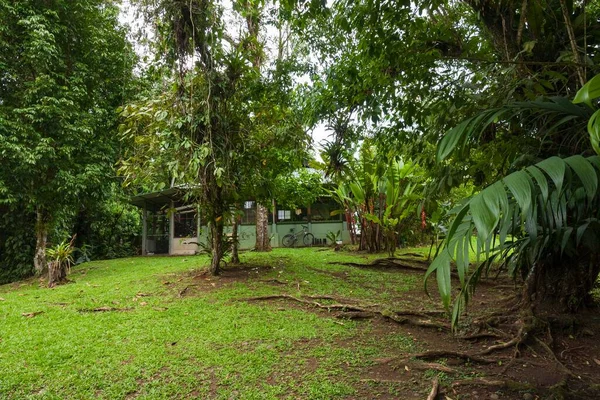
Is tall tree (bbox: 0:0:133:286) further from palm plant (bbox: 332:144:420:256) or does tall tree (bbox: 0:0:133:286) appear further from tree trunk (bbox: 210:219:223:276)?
palm plant (bbox: 332:144:420:256)

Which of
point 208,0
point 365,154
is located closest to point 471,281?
point 208,0

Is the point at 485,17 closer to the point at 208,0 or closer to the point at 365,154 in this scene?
the point at 208,0

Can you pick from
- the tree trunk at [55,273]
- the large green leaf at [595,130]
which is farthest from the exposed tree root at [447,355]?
the tree trunk at [55,273]

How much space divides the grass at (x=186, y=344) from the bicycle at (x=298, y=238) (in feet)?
26.5

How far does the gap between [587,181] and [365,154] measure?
7.53 meters

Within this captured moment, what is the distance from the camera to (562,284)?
3.32 meters

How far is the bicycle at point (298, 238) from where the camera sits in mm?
14203

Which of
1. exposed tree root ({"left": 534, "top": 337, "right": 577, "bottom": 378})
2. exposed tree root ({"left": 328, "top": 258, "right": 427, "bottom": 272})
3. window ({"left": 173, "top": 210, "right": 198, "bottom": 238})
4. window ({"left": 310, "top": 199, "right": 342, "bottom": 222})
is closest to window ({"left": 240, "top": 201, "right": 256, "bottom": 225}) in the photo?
window ({"left": 173, "top": 210, "right": 198, "bottom": 238})

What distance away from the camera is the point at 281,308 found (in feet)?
15.4

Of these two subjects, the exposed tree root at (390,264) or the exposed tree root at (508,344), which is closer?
the exposed tree root at (508,344)

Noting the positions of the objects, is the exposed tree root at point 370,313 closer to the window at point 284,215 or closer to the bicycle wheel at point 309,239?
the bicycle wheel at point 309,239

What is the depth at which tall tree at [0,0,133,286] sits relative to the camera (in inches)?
316

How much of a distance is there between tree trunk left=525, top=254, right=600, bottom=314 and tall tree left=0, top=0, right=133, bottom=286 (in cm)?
810

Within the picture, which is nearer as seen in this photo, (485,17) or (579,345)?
(579,345)
